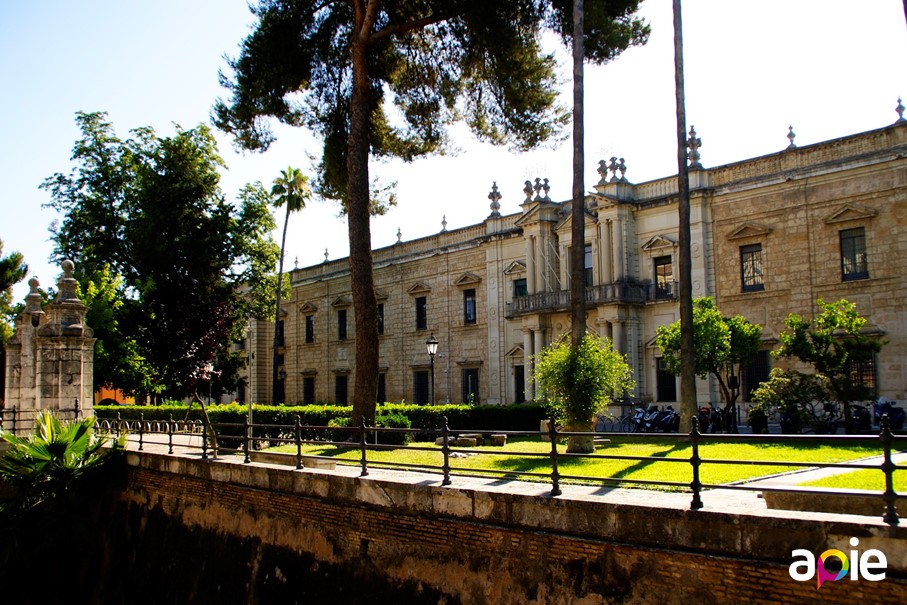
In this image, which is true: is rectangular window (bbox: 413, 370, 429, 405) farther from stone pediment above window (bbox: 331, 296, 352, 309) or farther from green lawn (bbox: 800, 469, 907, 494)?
green lawn (bbox: 800, 469, 907, 494)

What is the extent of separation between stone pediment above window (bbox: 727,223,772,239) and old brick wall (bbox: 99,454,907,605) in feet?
66.5

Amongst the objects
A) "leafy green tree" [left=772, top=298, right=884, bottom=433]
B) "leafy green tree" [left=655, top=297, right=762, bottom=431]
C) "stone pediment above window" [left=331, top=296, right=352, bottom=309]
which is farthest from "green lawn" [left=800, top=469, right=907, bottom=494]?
"stone pediment above window" [left=331, top=296, right=352, bottom=309]

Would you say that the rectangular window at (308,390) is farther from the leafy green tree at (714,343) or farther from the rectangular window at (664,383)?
the leafy green tree at (714,343)

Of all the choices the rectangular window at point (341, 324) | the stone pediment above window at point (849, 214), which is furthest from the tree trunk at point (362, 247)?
the rectangular window at point (341, 324)

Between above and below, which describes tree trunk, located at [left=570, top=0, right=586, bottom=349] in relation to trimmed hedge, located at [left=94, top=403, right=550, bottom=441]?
above

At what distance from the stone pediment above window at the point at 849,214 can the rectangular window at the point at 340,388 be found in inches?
1051

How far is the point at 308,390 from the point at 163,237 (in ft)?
59.6

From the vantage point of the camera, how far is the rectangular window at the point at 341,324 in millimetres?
43000

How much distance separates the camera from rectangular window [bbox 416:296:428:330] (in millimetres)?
38375

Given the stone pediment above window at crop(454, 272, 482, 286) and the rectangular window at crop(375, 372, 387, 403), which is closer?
the stone pediment above window at crop(454, 272, 482, 286)

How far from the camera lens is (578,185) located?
51.2ft

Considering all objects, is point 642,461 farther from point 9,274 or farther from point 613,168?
point 9,274

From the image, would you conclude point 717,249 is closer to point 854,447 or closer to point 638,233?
point 638,233

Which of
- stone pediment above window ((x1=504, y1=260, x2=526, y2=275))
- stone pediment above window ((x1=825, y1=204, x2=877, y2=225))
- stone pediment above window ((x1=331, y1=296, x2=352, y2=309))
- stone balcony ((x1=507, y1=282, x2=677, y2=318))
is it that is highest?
stone pediment above window ((x1=825, y1=204, x2=877, y2=225))
